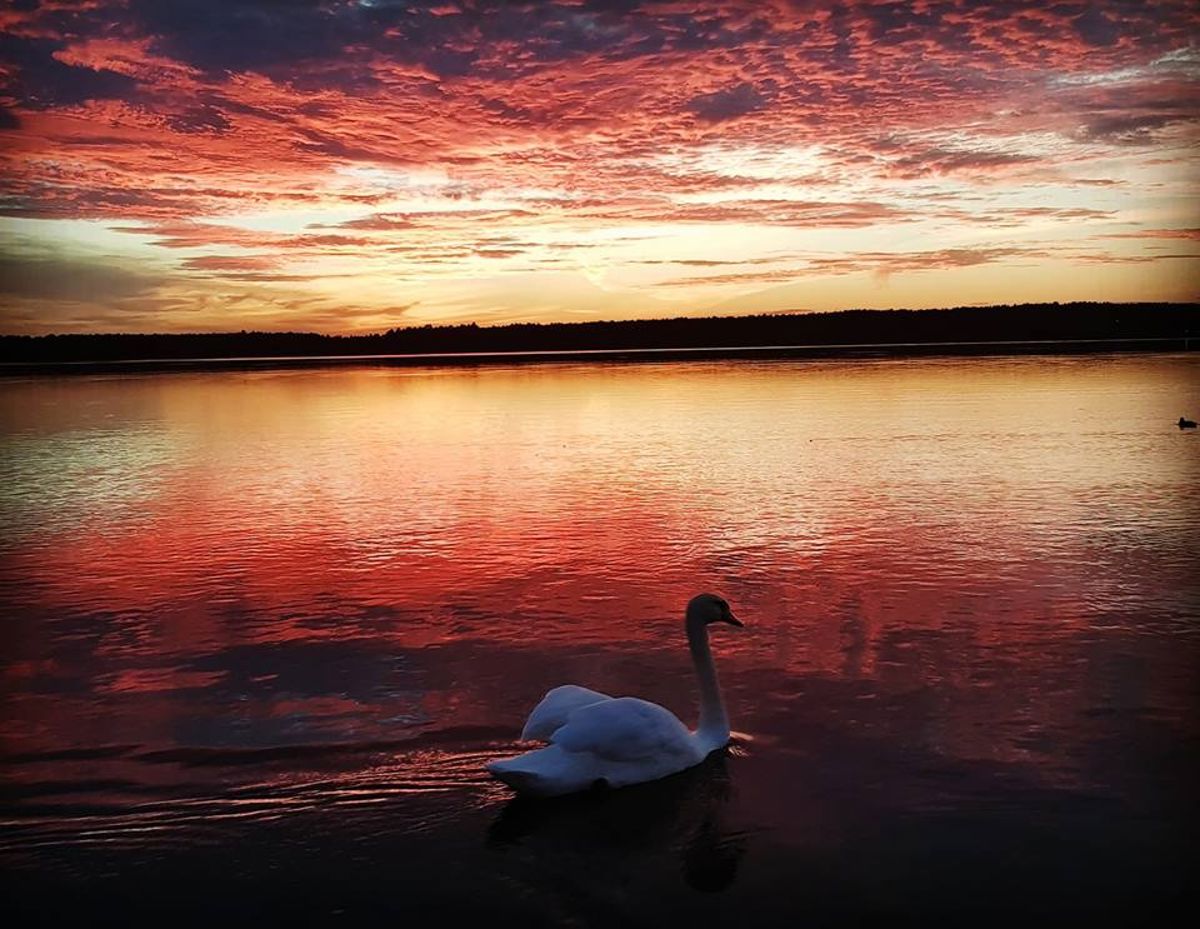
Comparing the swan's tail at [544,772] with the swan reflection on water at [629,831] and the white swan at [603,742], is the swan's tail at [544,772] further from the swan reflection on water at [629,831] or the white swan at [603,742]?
the swan reflection on water at [629,831]

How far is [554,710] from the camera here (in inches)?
274

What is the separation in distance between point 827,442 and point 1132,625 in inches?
509

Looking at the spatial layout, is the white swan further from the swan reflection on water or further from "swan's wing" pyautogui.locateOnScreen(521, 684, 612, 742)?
the swan reflection on water

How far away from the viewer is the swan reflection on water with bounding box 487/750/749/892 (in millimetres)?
5805

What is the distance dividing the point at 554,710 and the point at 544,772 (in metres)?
0.66

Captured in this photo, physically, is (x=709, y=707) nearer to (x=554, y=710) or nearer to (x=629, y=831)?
(x=554, y=710)

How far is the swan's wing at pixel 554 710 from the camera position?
6887 mm

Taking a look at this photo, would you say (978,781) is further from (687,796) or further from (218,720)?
(218,720)

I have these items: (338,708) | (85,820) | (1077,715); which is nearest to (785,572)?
(1077,715)

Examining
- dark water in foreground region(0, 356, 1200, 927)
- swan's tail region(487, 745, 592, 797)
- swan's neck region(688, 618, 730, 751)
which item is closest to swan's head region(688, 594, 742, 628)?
swan's neck region(688, 618, 730, 751)

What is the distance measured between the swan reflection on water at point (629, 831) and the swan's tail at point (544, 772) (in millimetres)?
148

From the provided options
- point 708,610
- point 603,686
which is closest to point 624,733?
point 708,610

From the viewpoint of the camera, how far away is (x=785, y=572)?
1161 centimetres

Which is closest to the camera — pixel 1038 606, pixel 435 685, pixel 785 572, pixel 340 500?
pixel 435 685
